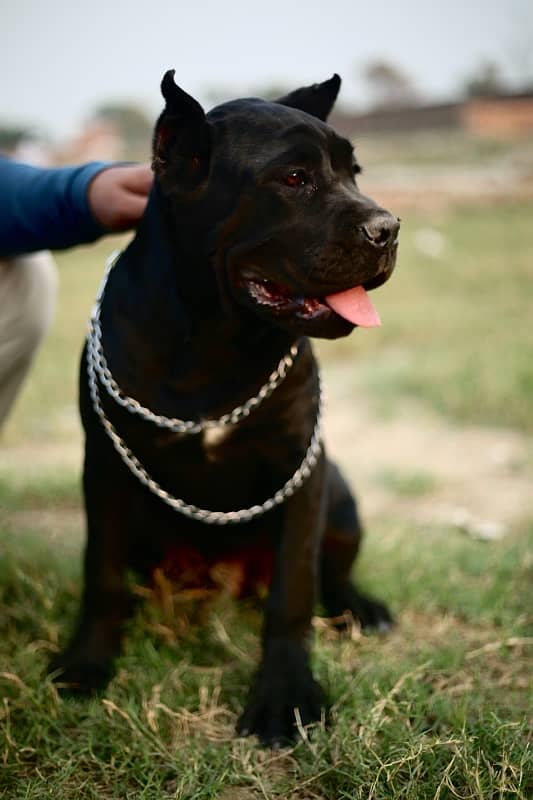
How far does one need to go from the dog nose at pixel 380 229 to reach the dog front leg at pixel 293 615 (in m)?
0.62

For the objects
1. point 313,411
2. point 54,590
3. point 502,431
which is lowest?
point 502,431

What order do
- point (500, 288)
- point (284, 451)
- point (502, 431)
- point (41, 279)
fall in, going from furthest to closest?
point (500, 288) < point (502, 431) < point (41, 279) < point (284, 451)

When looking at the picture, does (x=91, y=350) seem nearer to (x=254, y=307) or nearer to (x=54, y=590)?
(x=254, y=307)

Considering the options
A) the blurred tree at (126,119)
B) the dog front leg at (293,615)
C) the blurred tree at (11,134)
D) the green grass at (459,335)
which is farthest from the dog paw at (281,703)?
the blurred tree at (126,119)

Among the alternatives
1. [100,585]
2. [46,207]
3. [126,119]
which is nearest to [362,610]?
[100,585]

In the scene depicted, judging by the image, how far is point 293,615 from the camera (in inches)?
83.4

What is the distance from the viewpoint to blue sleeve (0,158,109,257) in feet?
8.39

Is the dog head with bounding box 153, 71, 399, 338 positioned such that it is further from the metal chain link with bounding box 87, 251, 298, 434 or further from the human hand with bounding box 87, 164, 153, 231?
the human hand with bounding box 87, 164, 153, 231

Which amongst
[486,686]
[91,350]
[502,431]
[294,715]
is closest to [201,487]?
[91,350]

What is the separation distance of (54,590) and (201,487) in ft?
2.29

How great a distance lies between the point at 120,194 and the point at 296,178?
0.79 m

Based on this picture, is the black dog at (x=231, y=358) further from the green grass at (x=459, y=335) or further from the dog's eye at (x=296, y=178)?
the green grass at (x=459, y=335)

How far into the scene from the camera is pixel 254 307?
1.89m

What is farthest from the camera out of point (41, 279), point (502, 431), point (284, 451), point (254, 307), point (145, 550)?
point (502, 431)
